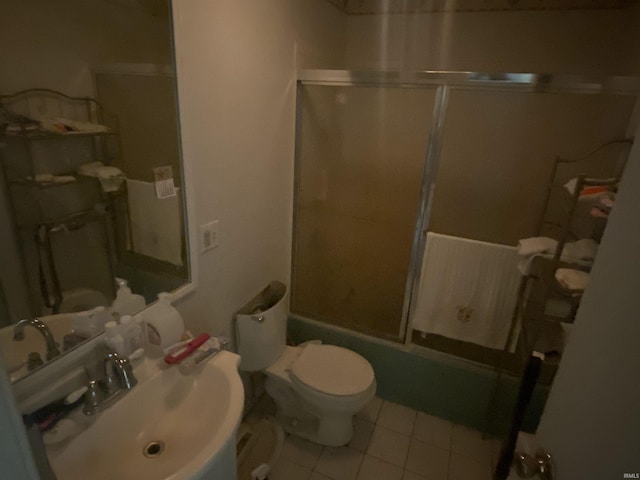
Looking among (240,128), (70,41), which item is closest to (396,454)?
(240,128)

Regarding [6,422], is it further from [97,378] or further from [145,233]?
[145,233]

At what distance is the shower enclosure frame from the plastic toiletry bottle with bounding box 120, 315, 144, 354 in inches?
46.5

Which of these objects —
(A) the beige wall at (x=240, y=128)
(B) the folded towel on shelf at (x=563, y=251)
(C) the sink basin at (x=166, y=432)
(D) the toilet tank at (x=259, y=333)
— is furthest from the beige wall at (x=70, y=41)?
(B) the folded towel on shelf at (x=563, y=251)

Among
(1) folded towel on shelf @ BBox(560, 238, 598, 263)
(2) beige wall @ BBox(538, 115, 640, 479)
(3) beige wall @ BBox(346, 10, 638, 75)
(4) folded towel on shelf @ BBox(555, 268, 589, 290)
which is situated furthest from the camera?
(3) beige wall @ BBox(346, 10, 638, 75)

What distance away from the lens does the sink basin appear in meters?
0.85

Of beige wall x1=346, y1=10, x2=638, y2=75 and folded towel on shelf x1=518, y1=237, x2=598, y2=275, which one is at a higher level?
beige wall x1=346, y1=10, x2=638, y2=75

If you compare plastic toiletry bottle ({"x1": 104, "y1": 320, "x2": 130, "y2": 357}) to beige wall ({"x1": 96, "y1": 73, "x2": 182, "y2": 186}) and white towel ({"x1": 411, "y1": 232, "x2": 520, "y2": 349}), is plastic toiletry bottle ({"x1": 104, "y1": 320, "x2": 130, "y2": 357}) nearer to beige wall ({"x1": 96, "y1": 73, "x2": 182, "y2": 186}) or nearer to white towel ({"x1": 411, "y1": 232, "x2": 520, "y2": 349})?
beige wall ({"x1": 96, "y1": 73, "x2": 182, "y2": 186})

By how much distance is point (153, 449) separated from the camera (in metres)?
1.02

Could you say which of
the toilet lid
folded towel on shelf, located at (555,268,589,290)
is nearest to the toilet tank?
the toilet lid

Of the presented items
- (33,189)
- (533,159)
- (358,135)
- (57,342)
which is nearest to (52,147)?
(33,189)

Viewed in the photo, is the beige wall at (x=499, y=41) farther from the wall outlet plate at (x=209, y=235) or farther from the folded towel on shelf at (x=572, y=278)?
the wall outlet plate at (x=209, y=235)

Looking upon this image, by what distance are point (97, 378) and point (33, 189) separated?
1.72ft

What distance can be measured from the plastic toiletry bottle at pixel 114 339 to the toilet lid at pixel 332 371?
886 millimetres

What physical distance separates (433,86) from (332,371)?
1.42 m
